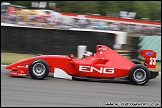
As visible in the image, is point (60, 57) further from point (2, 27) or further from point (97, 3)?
point (97, 3)

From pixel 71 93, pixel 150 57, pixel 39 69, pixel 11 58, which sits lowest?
pixel 71 93

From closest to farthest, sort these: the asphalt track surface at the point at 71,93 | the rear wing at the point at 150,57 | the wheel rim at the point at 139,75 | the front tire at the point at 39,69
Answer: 1. the asphalt track surface at the point at 71,93
2. the front tire at the point at 39,69
3. the wheel rim at the point at 139,75
4. the rear wing at the point at 150,57

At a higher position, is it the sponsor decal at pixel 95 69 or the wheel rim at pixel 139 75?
the sponsor decal at pixel 95 69

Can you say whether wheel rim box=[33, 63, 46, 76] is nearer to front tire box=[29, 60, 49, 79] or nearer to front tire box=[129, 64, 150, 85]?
front tire box=[29, 60, 49, 79]

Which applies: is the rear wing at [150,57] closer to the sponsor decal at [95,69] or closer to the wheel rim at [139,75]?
the wheel rim at [139,75]

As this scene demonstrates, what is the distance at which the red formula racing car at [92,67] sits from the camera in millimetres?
7355

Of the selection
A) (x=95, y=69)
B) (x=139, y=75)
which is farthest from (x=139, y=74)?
(x=95, y=69)

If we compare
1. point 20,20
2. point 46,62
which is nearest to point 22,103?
point 46,62

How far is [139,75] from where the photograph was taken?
746 cm

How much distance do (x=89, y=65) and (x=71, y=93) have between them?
1.28m

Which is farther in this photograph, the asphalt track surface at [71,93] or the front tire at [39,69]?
the front tire at [39,69]

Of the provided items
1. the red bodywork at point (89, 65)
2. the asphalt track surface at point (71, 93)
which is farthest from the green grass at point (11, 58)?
the red bodywork at point (89, 65)

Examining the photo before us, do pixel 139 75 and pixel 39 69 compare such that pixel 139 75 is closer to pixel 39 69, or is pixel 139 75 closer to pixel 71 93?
pixel 71 93

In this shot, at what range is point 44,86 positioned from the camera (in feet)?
22.0
